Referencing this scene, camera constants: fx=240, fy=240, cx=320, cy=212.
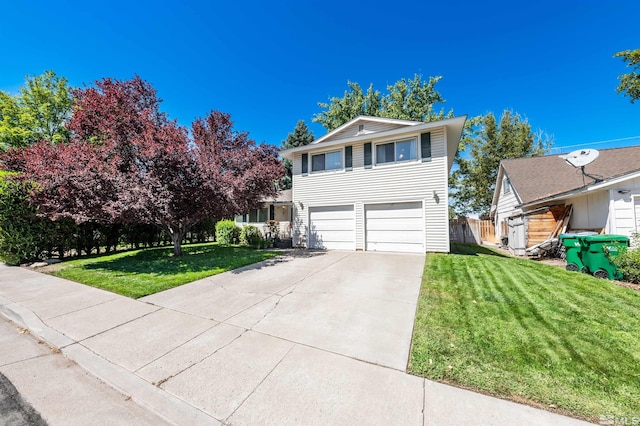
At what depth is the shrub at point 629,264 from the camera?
554cm

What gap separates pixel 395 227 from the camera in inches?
399

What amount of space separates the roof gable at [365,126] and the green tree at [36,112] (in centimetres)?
2079

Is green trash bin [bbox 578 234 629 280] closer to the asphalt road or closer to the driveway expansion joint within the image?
the driveway expansion joint

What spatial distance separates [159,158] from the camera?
7.32 m

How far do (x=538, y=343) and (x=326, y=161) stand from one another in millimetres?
9966

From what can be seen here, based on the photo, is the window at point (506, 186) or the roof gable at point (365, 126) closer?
the roof gable at point (365, 126)

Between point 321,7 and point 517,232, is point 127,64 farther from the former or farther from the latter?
point 517,232

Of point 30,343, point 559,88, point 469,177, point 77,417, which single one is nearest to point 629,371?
point 77,417

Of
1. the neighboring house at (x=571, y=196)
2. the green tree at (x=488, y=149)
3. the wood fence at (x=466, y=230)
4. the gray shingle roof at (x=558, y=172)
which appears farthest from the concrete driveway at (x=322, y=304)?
the green tree at (x=488, y=149)

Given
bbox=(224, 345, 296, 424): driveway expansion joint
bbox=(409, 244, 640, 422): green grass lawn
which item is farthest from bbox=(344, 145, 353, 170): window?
bbox=(224, 345, 296, 424): driveway expansion joint

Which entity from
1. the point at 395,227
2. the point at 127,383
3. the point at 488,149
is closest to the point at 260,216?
the point at 395,227

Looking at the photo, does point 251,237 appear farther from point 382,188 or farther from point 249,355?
point 249,355

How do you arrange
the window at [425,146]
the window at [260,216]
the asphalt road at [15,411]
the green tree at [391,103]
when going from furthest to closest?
the green tree at [391,103] → the window at [260,216] → the window at [425,146] → the asphalt road at [15,411]

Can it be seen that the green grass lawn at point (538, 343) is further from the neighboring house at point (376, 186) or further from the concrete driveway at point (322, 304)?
the neighboring house at point (376, 186)
